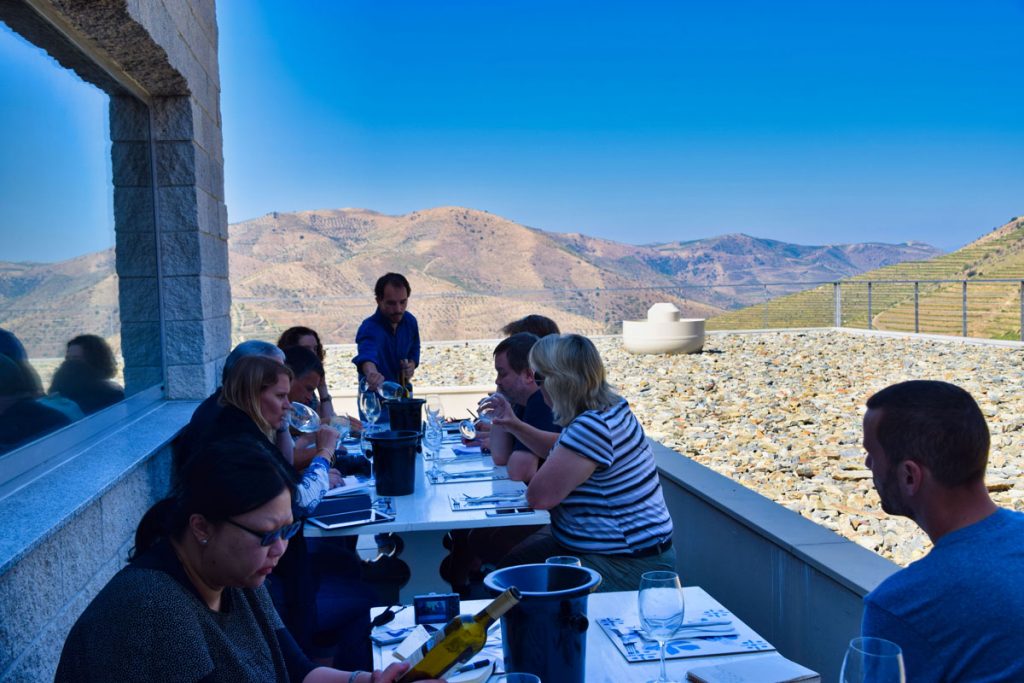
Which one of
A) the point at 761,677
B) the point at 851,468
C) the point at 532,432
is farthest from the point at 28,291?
the point at 851,468

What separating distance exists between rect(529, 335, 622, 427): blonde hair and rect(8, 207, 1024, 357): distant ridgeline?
1902 millimetres

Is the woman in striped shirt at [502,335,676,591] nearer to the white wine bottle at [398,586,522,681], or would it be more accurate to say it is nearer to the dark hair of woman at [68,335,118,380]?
the white wine bottle at [398,586,522,681]

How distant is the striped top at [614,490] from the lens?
9.85ft

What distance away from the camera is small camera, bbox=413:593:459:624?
2092mm

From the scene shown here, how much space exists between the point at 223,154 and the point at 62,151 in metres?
2.34

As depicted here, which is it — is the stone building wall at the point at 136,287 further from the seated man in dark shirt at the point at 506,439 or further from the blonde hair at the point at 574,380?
the blonde hair at the point at 574,380

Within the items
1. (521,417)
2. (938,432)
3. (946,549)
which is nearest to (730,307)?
(521,417)

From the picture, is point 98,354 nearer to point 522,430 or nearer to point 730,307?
point 522,430

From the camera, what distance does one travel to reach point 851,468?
23.9 ft

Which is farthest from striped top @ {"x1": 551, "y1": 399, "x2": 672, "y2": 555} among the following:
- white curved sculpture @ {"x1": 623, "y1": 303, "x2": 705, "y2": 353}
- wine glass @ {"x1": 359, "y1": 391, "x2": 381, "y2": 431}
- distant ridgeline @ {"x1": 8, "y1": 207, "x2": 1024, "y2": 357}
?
white curved sculpture @ {"x1": 623, "y1": 303, "x2": 705, "y2": 353}

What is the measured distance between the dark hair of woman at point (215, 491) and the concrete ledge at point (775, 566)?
1893mm

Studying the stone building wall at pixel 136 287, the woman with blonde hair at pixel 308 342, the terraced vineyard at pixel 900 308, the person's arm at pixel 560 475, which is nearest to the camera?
the stone building wall at pixel 136 287

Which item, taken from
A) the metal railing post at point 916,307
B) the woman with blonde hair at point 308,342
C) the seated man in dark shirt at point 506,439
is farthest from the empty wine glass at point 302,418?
the metal railing post at point 916,307

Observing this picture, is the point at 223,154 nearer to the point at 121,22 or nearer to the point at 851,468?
the point at 121,22
